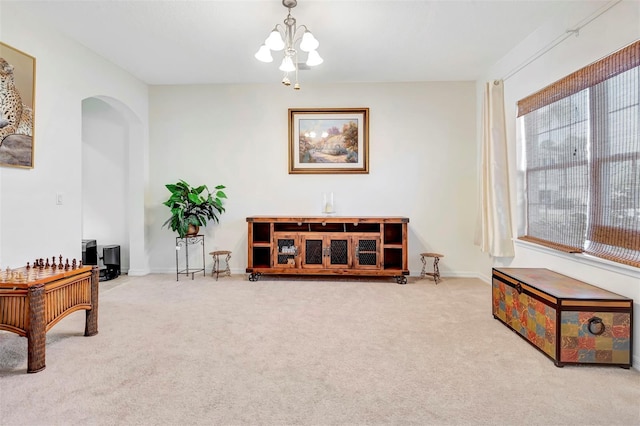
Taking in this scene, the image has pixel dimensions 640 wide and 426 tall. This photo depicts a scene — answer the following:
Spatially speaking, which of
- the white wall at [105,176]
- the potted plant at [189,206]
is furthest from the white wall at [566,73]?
the white wall at [105,176]

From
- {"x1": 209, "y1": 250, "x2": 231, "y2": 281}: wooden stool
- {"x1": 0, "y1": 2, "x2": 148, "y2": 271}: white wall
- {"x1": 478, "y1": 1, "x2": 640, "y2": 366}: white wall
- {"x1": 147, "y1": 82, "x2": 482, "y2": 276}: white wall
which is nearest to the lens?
{"x1": 478, "y1": 1, "x2": 640, "y2": 366}: white wall

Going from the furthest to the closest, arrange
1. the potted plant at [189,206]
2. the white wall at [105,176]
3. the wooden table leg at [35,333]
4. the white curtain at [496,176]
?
1. the white wall at [105,176]
2. the potted plant at [189,206]
3. the white curtain at [496,176]
4. the wooden table leg at [35,333]

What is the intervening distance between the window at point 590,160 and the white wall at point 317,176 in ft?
4.50

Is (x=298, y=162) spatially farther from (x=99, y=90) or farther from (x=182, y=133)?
(x=99, y=90)

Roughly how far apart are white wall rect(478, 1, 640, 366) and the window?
0.31 feet

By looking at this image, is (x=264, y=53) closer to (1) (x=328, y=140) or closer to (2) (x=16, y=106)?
(1) (x=328, y=140)

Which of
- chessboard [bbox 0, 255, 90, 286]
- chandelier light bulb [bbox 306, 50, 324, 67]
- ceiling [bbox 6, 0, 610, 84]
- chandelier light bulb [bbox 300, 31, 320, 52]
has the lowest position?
chessboard [bbox 0, 255, 90, 286]

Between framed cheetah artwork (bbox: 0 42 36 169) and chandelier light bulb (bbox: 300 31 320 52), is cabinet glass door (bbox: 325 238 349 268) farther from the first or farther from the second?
framed cheetah artwork (bbox: 0 42 36 169)

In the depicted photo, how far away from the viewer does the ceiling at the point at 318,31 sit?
9.12 ft

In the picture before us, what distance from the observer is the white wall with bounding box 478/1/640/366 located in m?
2.14

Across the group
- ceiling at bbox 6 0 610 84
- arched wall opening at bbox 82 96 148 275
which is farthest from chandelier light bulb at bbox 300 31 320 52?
arched wall opening at bbox 82 96 148 275

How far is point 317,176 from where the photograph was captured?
4.73m

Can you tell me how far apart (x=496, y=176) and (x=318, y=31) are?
2.50 metres

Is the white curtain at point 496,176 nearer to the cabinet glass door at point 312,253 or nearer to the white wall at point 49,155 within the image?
the cabinet glass door at point 312,253
